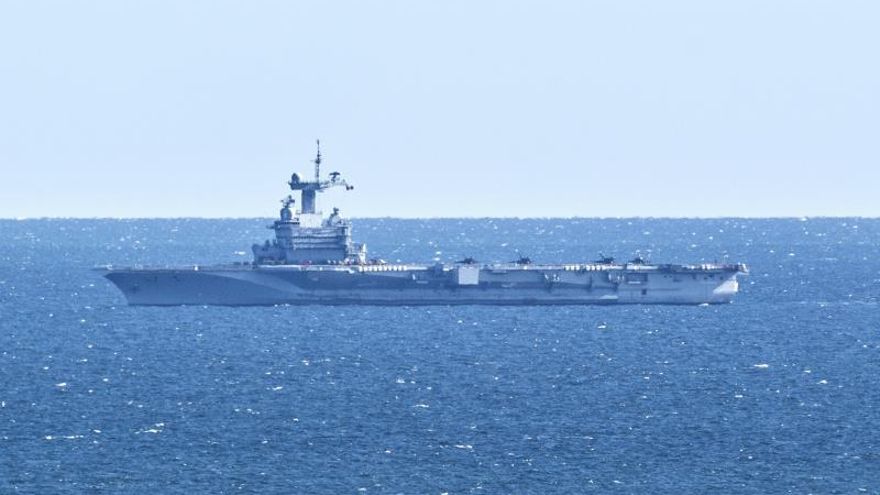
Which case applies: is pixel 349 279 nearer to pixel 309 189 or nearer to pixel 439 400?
pixel 309 189

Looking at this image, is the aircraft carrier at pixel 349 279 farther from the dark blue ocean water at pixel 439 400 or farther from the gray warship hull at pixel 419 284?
the dark blue ocean water at pixel 439 400

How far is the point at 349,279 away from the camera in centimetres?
10800

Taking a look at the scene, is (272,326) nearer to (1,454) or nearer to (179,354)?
(179,354)

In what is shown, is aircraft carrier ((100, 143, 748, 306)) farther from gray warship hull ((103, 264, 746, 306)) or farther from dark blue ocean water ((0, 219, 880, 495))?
dark blue ocean water ((0, 219, 880, 495))

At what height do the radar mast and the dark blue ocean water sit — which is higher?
the radar mast

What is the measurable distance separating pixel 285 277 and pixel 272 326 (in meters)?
5.80

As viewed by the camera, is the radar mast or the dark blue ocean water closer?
the dark blue ocean water

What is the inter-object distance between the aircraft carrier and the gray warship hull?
55 mm

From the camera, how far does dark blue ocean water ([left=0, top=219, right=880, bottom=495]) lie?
2280 inches

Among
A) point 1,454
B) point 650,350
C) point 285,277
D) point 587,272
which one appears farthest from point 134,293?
point 1,454

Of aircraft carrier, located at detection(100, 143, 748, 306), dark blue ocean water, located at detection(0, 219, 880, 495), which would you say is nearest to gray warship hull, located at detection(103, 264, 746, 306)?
aircraft carrier, located at detection(100, 143, 748, 306)

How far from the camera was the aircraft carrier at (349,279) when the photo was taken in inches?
4254

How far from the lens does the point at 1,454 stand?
197 ft

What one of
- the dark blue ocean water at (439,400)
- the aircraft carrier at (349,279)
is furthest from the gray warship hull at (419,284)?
the dark blue ocean water at (439,400)
